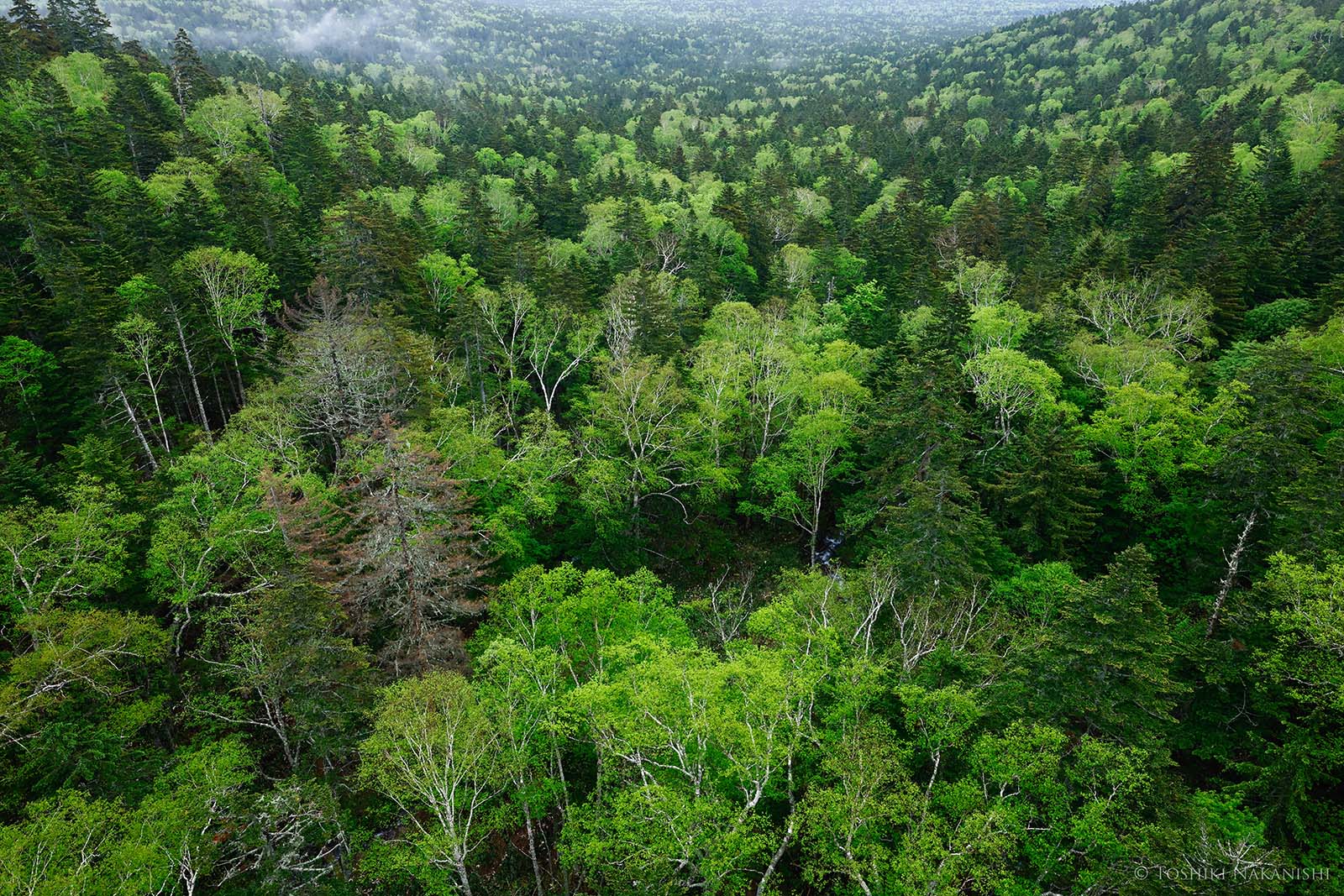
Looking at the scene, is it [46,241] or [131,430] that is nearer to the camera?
[131,430]

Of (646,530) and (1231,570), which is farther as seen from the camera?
(646,530)

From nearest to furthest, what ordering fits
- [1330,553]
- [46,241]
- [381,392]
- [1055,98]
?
[1330,553] < [381,392] < [46,241] < [1055,98]

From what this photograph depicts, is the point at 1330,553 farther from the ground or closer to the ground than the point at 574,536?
farther from the ground

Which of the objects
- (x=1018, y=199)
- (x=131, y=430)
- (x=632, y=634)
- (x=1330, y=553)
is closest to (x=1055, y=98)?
(x=1018, y=199)

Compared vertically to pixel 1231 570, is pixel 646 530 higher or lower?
lower

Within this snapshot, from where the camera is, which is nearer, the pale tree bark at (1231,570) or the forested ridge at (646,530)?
the forested ridge at (646,530)

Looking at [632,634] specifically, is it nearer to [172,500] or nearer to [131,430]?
[172,500]

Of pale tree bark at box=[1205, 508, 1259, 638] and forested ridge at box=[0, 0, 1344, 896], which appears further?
pale tree bark at box=[1205, 508, 1259, 638]

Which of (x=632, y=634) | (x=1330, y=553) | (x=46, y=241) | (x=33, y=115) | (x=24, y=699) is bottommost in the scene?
(x=632, y=634)
